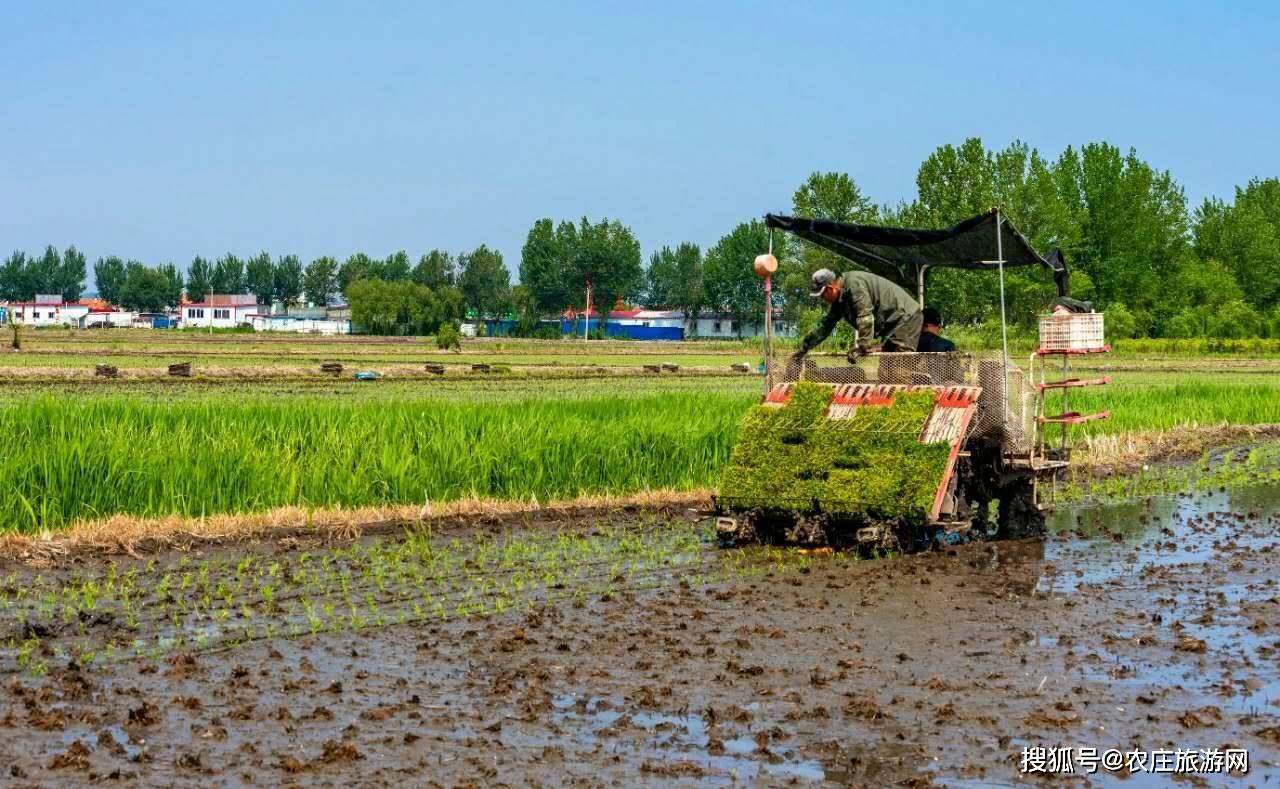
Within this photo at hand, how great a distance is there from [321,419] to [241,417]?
1004mm

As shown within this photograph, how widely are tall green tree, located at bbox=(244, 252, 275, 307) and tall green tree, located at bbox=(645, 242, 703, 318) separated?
156 ft

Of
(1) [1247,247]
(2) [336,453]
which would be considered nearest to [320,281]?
(1) [1247,247]

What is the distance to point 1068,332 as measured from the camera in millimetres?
13492

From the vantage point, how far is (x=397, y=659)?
882 cm

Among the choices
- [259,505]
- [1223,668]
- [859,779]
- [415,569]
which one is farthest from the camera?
[259,505]

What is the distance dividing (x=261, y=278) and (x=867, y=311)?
182275 millimetres

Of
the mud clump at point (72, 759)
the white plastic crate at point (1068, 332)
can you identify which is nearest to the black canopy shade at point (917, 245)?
the white plastic crate at point (1068, 332)

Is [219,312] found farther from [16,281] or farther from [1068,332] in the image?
[1068,332]

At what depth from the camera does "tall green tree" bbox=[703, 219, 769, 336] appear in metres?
140

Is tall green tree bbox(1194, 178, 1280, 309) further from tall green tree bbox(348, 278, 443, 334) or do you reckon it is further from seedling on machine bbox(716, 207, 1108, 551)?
seedling on machine bbox(716, 207, 1108, 551)

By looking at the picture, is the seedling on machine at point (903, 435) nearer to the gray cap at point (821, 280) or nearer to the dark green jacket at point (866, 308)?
the dark green jacket at point (866, 308)

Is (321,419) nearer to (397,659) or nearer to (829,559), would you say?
(829,559)

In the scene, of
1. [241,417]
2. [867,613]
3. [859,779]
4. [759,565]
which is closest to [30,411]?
[241,417]

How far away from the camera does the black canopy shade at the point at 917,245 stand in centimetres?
1366
